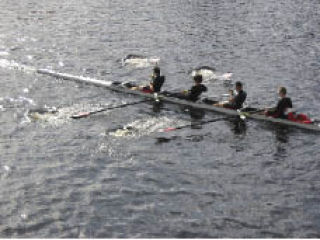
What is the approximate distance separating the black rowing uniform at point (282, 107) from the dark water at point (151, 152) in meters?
1.25

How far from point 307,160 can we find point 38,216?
14.0m

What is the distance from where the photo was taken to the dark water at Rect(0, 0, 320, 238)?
22422mm

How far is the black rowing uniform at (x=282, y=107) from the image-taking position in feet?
103

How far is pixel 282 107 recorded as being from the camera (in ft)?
103

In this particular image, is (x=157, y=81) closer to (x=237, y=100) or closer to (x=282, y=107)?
(x=237, y=100)

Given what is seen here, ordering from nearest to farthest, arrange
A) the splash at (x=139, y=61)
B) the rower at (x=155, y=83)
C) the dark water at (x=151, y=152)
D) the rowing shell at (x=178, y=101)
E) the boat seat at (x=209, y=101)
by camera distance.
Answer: the dark water at (x=151, y=152) < the rowing shell at (x=178, y=101) < the boat seat at (x=209, y=101) < the rower at (x=155, y=83) < the splash at (x=139, y=61)

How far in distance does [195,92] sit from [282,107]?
21.0 feet

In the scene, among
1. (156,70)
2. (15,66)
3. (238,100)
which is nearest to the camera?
(238,100)

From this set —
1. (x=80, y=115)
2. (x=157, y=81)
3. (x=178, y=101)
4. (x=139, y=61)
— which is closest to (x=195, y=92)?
(x=178, y=101)

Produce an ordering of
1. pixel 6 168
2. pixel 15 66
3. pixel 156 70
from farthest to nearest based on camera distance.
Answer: pixel 15 66 → pixel 156 70 → pixel 6 168

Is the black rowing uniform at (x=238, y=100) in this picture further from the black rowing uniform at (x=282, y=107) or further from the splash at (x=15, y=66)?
the splash at (x=15, y=66)

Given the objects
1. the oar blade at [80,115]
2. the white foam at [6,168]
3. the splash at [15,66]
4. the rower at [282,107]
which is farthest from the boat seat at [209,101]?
the splash at [15,66]

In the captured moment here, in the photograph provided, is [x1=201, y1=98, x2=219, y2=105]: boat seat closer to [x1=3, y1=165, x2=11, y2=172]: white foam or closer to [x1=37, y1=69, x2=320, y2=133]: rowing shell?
[x1=37, y1=69, x2=320, y2=133]: rowing shell

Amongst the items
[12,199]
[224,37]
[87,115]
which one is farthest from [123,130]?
[224,37]
